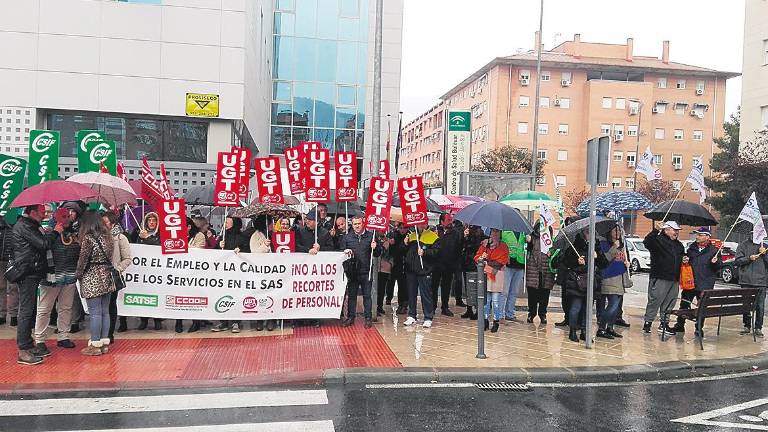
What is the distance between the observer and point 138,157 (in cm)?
1647

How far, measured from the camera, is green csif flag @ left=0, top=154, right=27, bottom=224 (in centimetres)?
1040

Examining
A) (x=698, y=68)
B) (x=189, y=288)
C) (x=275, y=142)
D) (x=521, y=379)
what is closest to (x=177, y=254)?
(x=189, y=288)

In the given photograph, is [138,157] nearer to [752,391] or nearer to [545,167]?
[752,391]

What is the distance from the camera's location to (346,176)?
33.5 ft

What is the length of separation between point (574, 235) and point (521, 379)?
3.00 metres

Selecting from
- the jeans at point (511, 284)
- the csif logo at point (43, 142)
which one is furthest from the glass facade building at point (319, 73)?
the jeans at point (511, 284)

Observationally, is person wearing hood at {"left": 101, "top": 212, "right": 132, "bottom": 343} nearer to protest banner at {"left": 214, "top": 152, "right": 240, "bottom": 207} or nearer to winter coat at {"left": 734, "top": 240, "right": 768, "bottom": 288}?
protest banner at {"left": 214, "top": 152, "right": 240, "bottom": 207}

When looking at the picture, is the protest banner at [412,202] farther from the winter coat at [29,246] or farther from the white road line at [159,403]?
the winter coat at [29,246]

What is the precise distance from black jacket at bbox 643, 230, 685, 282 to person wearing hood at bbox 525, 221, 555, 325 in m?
1.71

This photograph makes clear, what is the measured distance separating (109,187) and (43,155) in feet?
6.24

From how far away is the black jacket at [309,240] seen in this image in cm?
1052

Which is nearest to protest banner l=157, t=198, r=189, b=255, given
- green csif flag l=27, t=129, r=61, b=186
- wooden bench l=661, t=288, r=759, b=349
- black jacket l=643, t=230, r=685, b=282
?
green csif flag l=27, t=129, r=61, b=186

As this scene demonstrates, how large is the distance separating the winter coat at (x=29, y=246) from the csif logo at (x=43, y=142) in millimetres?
3811

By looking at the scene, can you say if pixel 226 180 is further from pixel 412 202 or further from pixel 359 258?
pixel 412 202
